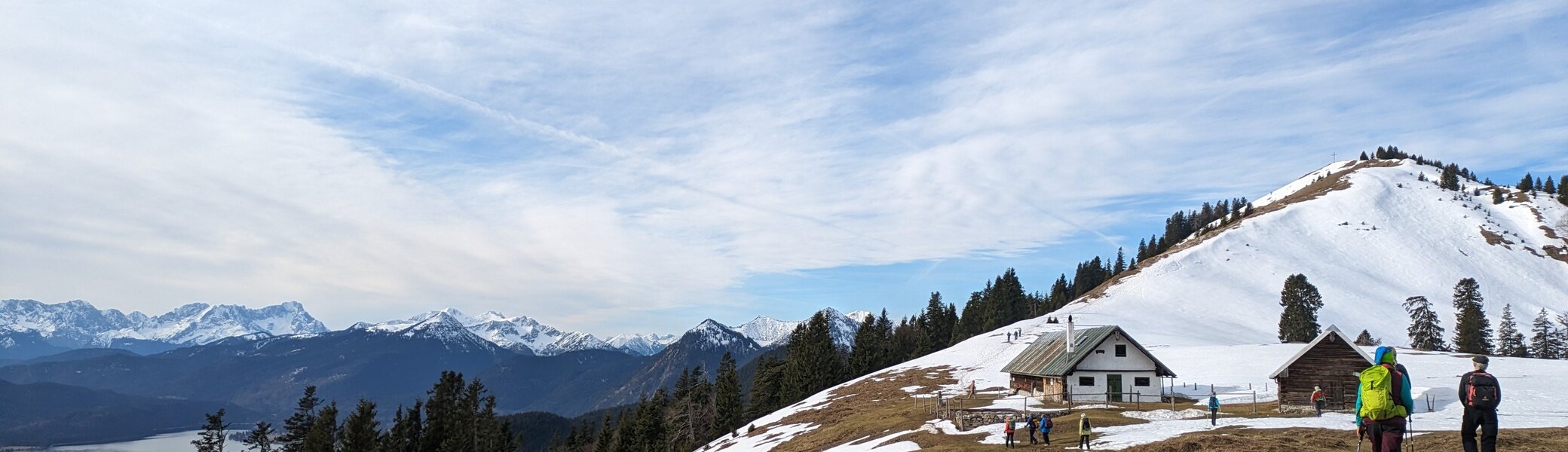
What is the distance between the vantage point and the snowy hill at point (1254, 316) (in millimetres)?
42406

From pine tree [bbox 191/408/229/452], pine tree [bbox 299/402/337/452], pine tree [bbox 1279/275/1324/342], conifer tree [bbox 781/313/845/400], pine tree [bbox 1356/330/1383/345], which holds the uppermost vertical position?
pine tree [bbox 1279/275/1324/342]

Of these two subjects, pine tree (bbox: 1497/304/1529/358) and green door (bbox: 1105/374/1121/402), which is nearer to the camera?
green door (bbox: 1105/374/1121/402)

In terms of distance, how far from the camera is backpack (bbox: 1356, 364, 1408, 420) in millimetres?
12500

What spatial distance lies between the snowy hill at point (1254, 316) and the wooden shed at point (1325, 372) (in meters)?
3.52

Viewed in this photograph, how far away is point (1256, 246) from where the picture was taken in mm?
177625

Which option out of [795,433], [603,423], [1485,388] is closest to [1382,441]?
[1485,388]

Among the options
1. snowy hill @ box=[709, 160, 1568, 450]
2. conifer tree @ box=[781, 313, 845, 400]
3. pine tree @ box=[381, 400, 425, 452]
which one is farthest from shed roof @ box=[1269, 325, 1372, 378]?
pine tree @ box=[381, 400, 425, 452]

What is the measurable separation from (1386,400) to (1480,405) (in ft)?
8.32

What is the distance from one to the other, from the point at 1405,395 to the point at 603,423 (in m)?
88.2

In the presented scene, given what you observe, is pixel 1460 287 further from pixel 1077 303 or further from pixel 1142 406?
pixel 1142 406

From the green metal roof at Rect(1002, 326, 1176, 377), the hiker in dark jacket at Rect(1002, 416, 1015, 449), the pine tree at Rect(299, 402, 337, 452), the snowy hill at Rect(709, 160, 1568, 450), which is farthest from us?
the pine tree at Rect(299, 402, 337, 452)

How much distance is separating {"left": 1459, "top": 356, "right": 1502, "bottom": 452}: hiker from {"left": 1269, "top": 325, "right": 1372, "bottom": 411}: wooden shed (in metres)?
34.2

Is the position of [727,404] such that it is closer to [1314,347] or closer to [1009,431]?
[1314,347]

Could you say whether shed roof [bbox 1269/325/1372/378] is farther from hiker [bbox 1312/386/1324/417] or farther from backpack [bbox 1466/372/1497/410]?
backpack [bbox 1466/372/1497/410]
